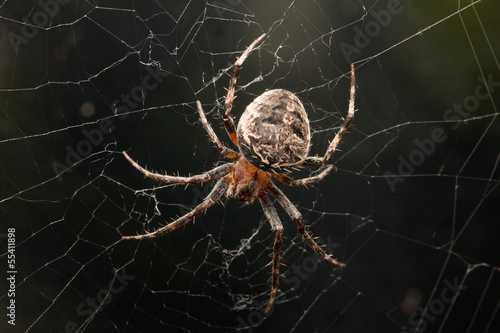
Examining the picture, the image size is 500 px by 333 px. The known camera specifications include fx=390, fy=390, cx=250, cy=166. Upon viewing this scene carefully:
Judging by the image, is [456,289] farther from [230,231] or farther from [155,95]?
[155,95]

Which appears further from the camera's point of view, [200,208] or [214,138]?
[200,208]

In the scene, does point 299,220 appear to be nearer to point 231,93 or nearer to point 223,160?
point 223,160

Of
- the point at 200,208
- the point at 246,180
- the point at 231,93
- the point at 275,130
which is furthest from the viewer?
the point at 246,180

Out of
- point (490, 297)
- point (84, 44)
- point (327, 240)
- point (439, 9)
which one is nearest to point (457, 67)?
point (439, 9)

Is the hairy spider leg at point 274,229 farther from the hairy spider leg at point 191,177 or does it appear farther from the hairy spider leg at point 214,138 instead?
the hairy spider leg at point 214,138

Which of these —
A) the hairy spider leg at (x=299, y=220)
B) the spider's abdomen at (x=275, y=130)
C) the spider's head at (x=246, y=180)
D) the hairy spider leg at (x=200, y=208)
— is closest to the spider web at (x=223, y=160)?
the hairy spider leg at (x=200, y=208)

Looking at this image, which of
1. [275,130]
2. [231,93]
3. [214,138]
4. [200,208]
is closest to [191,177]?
[200,208]

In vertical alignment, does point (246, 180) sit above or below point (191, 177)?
below
